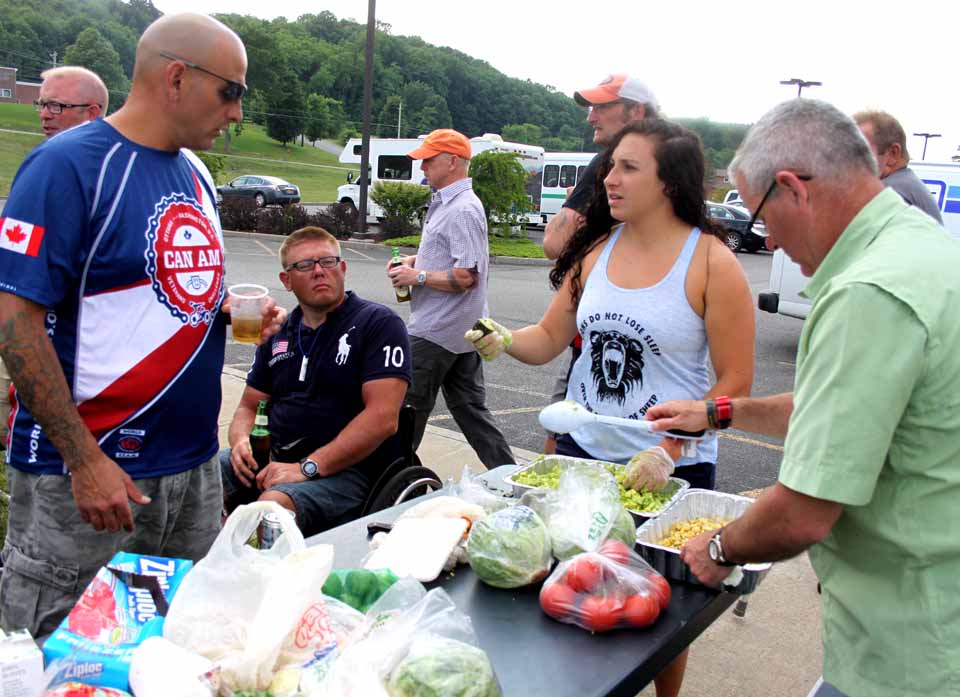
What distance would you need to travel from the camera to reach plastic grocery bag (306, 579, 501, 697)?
1.40 meters

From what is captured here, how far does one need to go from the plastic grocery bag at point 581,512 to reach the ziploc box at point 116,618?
93 centimetres

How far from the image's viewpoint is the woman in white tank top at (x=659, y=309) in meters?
2.64

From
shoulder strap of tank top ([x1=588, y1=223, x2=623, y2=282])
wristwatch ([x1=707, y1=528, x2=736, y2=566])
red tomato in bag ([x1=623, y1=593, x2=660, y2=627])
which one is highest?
shoulder strap of tank top ([x1=588, y1=223, x2=623, y2=282])

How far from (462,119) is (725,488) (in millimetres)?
91417

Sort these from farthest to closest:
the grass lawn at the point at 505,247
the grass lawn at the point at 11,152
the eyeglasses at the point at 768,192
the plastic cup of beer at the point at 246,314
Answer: the grass lawn at the point at 11,152 → the grass lawn at the point at 505,247 → the plastic cup of beer at the point at 246,314 → the eyeglasses at the point at 768,192

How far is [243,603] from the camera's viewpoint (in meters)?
1.60

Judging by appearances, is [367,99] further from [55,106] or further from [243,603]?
[243,603]

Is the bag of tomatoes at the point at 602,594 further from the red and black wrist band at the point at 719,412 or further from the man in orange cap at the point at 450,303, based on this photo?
the man in orange cap at the point at 450,303

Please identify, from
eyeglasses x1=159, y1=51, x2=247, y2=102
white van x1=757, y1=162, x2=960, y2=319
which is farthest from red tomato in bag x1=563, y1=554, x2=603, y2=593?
white van x1=757, y1=162, x2=960, y2=319

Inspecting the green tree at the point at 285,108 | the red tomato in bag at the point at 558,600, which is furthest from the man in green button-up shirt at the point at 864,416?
the green tree at the point at 285,108

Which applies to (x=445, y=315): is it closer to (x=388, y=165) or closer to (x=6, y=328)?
(x=6, y=328)

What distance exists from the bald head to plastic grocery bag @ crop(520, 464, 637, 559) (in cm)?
157

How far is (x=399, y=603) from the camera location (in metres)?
1.67

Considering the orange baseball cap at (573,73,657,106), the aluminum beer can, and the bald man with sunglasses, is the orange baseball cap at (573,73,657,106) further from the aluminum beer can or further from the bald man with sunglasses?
the aluminum beer can
